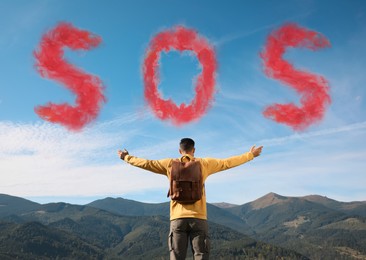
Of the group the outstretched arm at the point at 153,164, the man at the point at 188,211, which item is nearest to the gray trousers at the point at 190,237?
the man at the point at 188,211

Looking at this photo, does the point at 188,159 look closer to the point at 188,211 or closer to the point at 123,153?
the point at 188,211

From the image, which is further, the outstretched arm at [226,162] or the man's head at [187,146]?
the man's head at [187,146]

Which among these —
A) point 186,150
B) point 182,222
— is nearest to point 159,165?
point 186,150

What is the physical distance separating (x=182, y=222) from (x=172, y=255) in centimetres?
88

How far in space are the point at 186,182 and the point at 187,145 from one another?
1.14m

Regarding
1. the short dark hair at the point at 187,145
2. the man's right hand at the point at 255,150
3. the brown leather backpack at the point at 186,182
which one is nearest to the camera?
the brown leather backpack at the point at 186,182

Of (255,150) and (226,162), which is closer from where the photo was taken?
(226,162)

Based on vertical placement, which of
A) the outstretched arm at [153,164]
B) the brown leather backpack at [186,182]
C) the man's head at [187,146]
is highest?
the man's head at [187,146]

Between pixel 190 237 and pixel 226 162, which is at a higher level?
pixel 226 162

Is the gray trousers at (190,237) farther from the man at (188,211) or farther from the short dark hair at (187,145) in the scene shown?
the short dark hair at (187,145)

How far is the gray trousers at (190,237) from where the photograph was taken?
9.43m

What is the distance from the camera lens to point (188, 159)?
1029 cm

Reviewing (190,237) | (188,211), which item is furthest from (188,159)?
(190,237)

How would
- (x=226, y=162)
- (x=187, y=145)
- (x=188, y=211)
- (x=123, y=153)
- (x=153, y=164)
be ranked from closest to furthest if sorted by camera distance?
(x=188, y=211), (x=153, y=164), (x=187, y=145), (x=226, y=162), (x=123, y=153)
